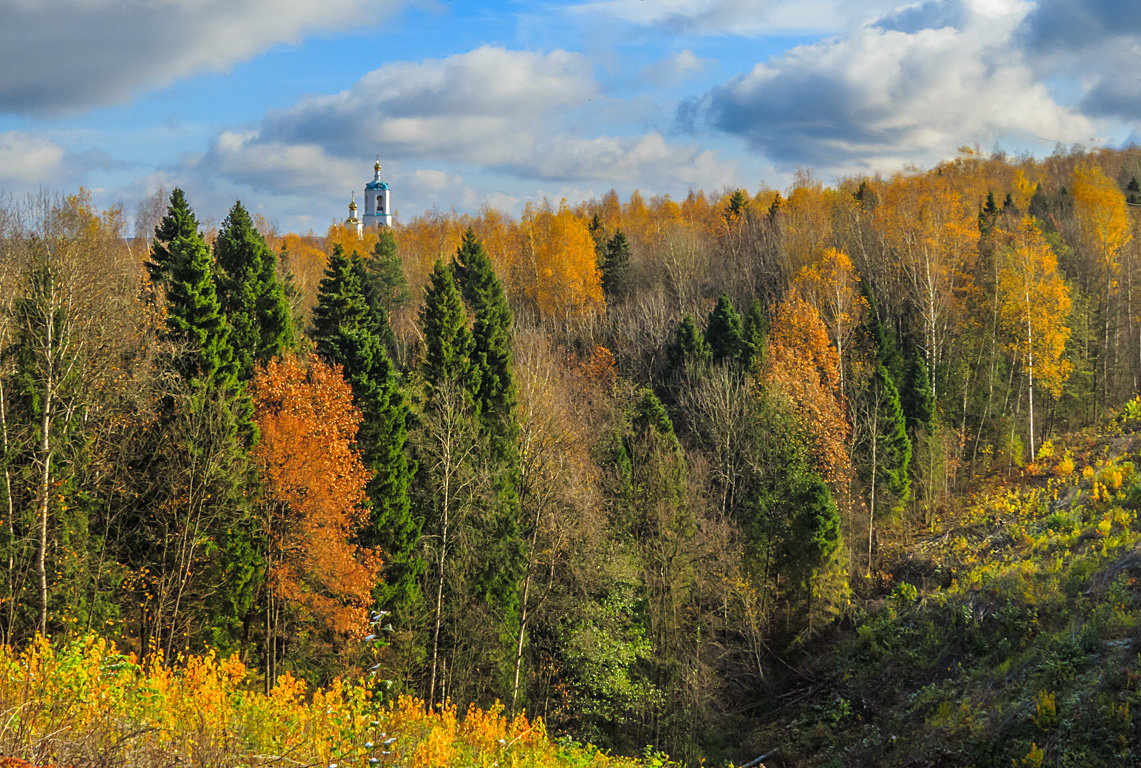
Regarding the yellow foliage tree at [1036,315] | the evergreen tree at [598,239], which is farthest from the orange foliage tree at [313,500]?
the evergreen tree at [598,239]

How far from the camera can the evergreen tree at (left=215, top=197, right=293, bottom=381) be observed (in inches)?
956

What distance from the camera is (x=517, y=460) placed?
2648cm

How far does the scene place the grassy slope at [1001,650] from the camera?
15.9 meters

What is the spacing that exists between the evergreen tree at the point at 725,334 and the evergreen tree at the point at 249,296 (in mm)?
21368

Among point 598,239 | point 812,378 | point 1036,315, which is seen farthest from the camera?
point 598,239

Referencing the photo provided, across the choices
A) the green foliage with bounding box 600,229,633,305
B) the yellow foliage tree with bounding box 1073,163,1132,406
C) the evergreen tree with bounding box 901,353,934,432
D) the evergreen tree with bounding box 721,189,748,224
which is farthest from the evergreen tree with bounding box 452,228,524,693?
the evergreen tree with bounding box 721,189,748,224

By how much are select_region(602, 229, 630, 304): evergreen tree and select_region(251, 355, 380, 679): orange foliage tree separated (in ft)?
115

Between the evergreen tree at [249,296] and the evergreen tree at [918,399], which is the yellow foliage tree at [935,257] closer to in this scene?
the evergreen tree at [918,399]

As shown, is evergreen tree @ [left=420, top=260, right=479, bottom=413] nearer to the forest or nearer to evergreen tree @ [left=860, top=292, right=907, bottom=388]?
the forest

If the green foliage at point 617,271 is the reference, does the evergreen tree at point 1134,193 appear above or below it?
above

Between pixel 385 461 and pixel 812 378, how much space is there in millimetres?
18987

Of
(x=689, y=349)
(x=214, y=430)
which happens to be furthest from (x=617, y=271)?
(x=214, y=430)

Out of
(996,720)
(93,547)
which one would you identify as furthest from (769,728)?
(93,547)

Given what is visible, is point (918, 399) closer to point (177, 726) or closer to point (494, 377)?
point (494, 377)
